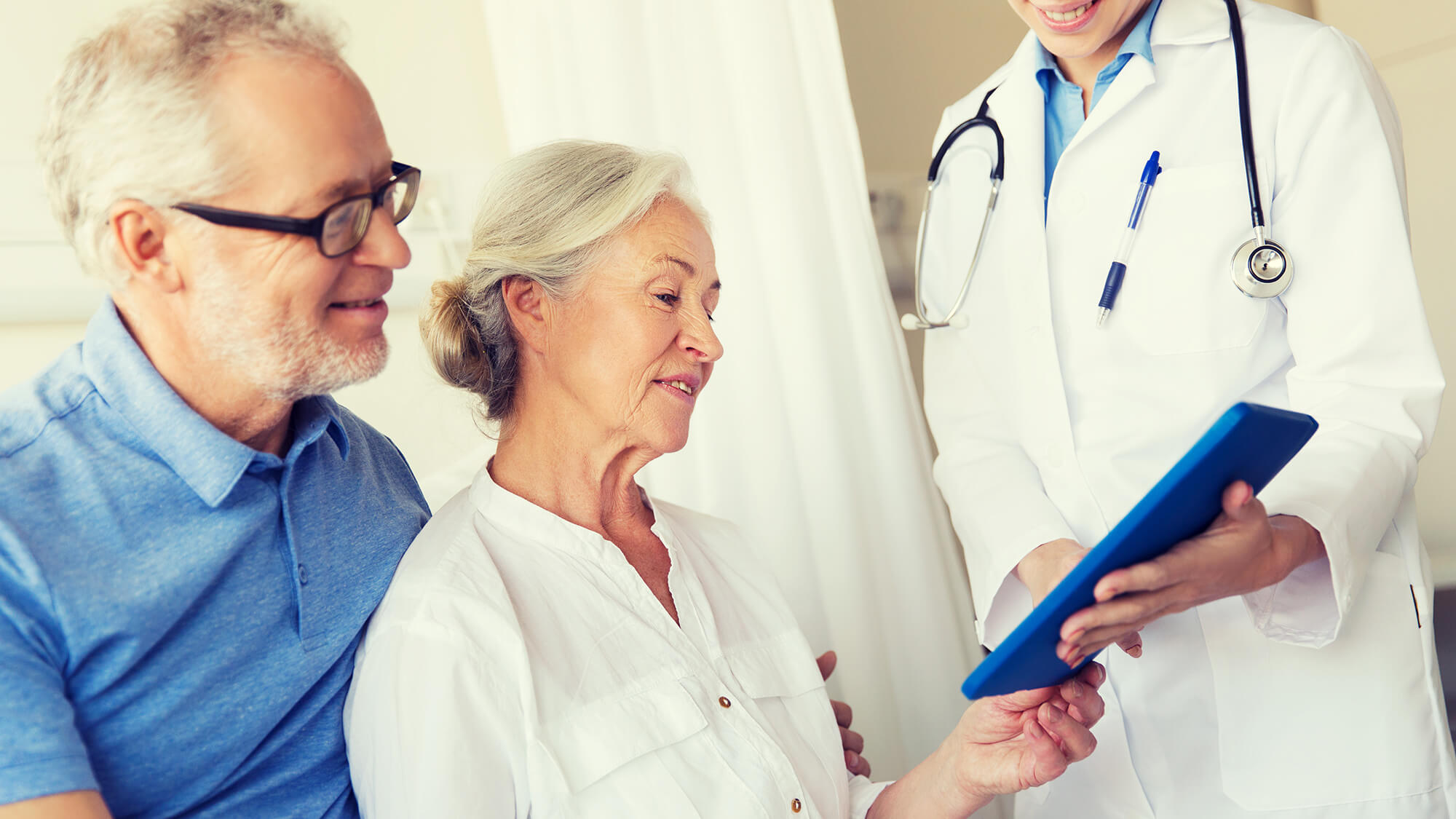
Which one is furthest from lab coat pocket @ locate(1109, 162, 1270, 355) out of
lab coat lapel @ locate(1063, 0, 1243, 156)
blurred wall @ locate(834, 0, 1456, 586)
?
blurred wall @ locate(834, 0, 1456, 586)

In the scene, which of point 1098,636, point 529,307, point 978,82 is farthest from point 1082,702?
point 978,82

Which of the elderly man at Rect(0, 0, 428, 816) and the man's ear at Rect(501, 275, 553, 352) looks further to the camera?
the man's ear at Rect(501, 275, 553, 352)

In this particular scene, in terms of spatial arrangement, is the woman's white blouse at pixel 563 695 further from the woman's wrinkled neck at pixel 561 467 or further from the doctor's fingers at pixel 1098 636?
the doctor's fingers at pixel 1098 636

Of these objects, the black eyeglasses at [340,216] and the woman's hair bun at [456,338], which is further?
the woman's hair bun at [456,338]

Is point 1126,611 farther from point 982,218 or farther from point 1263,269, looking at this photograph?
point 982,218

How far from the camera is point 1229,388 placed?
121 cm

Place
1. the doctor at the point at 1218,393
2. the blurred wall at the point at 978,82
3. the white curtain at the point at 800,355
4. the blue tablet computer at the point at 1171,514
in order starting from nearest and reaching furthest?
the blue tablet computer at the point at 1171,514 < the doctor at the point at 1218,393 < the white curtain at the point at 800,355 < the blurred wall at the point at 978,82

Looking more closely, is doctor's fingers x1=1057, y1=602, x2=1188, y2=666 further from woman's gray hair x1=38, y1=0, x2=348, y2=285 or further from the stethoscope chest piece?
woman's gray hair x1=38, y1=0, x2=348, y2=285

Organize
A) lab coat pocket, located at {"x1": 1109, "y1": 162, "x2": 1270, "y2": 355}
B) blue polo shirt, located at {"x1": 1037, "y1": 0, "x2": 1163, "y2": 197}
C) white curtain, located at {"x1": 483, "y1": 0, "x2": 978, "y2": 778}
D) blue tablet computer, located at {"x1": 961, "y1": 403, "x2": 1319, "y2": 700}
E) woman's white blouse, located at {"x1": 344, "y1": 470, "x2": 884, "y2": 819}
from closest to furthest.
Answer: blue tablet computer, located at {"x1": 961, "y1": 403, "x2": 1319, "y2": 700}, woman's white blouse, located at {"x1": 344, "y1": 470, "x2": 884, "y2": 819}, lab coat pocket, located at {"x1": 1109, "y1": 162, "x2": 1270, "y2": 355}, blue polo shirt, located at {"x1": 1037, "y1": 0, "x2": 1163, "y2": 197}, white curtain, located at {"x1": 483, "y1": 0, "x2": 978, "y2": 778}

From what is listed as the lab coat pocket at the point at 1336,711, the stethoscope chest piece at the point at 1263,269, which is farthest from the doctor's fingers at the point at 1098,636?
the stethoscope chest piece at the point at 1263,269

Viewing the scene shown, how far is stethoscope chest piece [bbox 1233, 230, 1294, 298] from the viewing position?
1158mm

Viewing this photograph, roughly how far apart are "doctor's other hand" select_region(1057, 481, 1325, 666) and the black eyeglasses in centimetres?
72

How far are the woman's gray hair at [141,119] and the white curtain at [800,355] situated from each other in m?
0.84

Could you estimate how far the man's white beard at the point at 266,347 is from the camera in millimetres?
914
